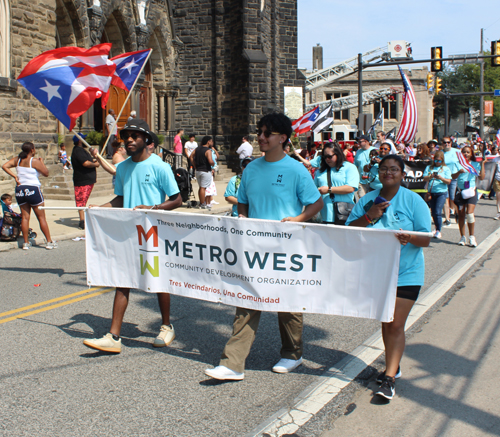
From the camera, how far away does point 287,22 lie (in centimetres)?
3033

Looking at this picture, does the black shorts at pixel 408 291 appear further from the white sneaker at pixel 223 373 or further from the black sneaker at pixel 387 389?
the white sneaker at pixel 223 373

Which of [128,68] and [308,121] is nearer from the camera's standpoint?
[128,68]

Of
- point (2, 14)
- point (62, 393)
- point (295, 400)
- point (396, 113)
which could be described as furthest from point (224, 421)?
point (396, 113)

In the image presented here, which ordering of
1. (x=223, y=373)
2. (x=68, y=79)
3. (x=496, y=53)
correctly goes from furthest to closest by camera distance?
1. (x=496, y=53)
2. (x=68, y=79)
3. (x=223, y=373)

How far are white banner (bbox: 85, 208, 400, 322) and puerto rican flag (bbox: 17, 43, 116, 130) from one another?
2625mm

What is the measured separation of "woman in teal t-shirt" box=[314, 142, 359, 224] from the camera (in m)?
7.30

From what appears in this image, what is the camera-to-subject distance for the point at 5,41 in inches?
586

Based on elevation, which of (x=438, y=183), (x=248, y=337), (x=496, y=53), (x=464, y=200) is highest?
(x=496, y=53)

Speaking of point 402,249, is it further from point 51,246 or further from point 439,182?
point 51,246

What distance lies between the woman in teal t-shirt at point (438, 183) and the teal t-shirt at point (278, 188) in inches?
273

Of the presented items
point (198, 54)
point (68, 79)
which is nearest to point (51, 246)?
point (68, 79)

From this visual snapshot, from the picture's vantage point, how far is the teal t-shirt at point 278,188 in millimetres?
4270

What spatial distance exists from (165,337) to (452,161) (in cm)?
808

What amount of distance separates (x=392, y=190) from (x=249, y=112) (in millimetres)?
22693
